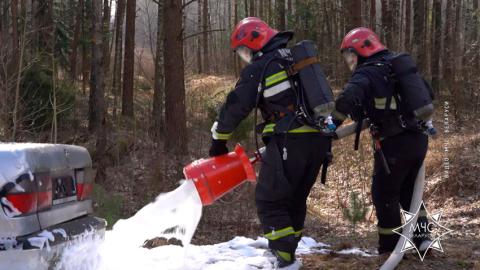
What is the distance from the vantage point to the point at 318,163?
463 cm

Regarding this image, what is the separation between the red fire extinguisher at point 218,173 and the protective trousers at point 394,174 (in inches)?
45.4

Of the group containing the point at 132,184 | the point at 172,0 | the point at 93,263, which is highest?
the point at 172,0

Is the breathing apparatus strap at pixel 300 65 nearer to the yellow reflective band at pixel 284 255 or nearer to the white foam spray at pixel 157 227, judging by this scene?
the white foam spray at pixel 157 227

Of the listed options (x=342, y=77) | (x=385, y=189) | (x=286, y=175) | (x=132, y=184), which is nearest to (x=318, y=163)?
(x=286, y=175)

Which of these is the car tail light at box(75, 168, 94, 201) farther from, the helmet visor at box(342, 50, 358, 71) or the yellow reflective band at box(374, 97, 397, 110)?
the helmet visor at box(342, 50, 358, 71)

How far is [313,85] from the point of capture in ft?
14.7

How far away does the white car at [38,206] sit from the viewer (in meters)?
3.14

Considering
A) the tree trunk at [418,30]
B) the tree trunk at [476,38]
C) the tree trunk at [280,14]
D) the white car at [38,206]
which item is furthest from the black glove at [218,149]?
the tree trunk at [280,14]

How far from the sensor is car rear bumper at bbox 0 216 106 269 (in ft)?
10.2

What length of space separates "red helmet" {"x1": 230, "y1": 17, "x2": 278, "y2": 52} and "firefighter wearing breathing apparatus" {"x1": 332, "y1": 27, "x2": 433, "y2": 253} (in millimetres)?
798

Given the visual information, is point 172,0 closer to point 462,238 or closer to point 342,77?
point 462,238

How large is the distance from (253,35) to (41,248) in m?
2.46

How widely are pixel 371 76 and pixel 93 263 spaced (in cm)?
269

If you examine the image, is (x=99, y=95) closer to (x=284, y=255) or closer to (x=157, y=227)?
(x=157, y=227)
